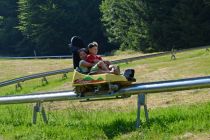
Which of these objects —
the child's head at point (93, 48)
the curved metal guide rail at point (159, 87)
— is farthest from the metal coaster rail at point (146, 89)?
the child's head at point (93, 48)

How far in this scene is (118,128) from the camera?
382 inches

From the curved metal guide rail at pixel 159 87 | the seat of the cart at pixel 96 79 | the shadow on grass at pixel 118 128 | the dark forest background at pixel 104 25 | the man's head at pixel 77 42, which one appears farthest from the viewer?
the dark forest background at pixel 104 25

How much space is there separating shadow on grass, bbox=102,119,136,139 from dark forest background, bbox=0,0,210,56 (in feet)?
171

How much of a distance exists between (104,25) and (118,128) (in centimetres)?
7341

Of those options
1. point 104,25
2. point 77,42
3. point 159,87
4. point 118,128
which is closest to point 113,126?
point 118,128

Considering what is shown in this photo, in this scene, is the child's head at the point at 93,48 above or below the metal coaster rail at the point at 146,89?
above

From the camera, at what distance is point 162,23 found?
64.1m

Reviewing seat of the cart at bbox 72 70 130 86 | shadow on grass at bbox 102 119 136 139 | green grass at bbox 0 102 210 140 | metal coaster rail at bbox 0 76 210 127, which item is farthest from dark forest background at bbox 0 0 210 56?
shadow on grass at bbox 102 119 136 139

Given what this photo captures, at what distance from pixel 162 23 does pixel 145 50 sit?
4.55m

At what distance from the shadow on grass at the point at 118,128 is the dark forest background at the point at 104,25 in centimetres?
5205

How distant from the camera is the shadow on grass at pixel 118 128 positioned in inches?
368

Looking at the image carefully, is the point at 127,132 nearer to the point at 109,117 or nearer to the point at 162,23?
the point at 109,117

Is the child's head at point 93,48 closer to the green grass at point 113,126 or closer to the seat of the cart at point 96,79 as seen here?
the seat of the cart at point 96,79

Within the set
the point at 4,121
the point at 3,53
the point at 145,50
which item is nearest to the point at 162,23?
the point at 145,50
